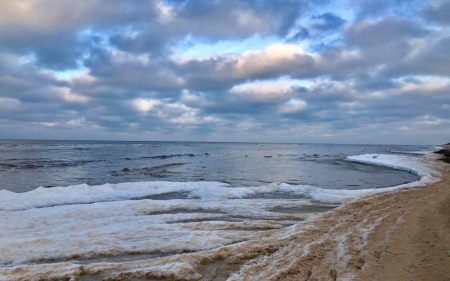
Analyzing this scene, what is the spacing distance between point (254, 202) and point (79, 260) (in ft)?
27.8

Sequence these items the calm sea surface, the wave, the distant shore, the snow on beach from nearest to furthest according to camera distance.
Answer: the distant shore
the snow on beach
the wave
the calm sea surface

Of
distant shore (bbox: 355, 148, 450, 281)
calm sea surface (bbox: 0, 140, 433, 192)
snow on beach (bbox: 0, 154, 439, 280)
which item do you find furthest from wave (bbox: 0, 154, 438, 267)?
calm sea surface (bbox: 0, 140, 433, 192)

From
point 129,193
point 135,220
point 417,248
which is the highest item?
point 417,248

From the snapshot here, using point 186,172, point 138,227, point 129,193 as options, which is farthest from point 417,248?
point 186,172

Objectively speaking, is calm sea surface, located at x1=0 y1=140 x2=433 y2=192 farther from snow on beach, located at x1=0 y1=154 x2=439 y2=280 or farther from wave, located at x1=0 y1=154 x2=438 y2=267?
snow on beach, located at x1=0 y1=154 x2=439 y2=280

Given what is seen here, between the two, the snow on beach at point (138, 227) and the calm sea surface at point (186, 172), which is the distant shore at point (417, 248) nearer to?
the snow on beach at point (138, 227)

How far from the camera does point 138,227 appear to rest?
9672 mm

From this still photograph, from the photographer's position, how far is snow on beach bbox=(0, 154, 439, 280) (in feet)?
22.7

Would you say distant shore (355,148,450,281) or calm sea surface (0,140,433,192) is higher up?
distant shore (355,148,450,281)

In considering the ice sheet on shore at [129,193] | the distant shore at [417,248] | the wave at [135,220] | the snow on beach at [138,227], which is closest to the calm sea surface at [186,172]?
the ice sheet on shore at [129,193]

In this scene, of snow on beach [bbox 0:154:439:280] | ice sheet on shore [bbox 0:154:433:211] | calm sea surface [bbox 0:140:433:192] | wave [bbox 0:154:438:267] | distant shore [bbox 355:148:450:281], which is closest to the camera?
distant shore [bbox 355:148:450:281]

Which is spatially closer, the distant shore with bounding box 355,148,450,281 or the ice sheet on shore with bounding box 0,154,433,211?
the distant shore with bounding box 355,148,450,281

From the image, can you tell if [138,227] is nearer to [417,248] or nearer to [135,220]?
[135,220]

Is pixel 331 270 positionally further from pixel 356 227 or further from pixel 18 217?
pixel 18 217
